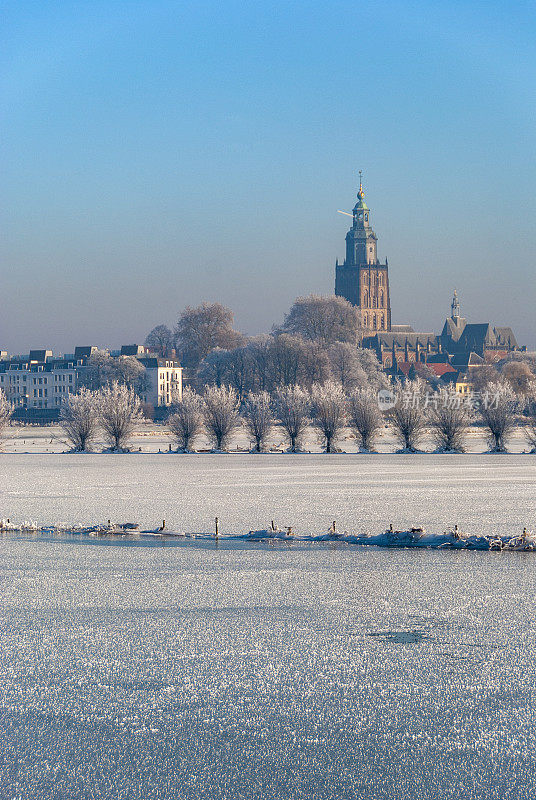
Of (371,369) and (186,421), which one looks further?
(371,369)

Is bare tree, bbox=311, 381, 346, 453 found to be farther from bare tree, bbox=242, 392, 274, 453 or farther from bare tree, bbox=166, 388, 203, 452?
bare tree, bbox=166, 388, 203, 452

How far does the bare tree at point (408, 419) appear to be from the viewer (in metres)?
58.7

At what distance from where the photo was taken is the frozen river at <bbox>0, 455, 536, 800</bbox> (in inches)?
360

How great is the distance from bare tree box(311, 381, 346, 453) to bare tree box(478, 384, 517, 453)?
30.5ft

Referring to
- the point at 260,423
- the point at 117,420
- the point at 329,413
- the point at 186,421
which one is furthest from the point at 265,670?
the point at 117,420

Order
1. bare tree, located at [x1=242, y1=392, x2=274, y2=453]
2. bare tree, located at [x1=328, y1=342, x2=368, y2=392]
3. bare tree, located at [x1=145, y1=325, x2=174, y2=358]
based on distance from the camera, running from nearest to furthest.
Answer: bare tree, located at [x1=242, y1=392, x2=274, y2=453]
bare tree, located at [x1=328, y1=342, x2=368, y2=392]
bare tree, located at [x1=145, y1=325, x2=174, y2=358]

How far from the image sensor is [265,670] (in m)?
12.1

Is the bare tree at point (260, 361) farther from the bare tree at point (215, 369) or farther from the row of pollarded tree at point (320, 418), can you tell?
the row of pollarded tree at point (320, 418)

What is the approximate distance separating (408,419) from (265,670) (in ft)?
156

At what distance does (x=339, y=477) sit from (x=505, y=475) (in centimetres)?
676

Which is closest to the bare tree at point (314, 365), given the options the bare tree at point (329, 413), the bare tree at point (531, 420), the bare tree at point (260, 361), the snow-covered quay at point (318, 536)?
the bare tree at point (260, 361)

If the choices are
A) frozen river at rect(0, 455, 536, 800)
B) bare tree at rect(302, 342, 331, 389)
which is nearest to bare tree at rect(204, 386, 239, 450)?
bare tree at rect(302, 342, 331, 389)

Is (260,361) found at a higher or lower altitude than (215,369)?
higher

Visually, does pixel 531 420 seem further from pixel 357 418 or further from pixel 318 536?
pixel 318 536
